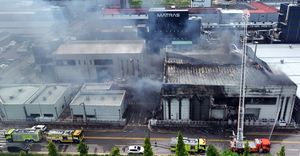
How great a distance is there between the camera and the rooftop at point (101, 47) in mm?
37875

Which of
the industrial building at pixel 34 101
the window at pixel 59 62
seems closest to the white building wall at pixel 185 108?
the industrial building at pixel 34 101

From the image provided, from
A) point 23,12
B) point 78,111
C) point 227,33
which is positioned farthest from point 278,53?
point 23,12

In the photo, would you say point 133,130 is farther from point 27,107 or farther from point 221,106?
point 27,107

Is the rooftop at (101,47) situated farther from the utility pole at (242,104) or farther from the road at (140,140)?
the utility pole at (242,104)

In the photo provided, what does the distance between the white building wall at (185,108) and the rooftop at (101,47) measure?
14.7 meters

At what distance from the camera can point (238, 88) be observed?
2473 cm

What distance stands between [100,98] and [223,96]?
49.5ft

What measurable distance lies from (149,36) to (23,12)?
36001 millimetres

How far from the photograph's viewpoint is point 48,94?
3033 centimetres

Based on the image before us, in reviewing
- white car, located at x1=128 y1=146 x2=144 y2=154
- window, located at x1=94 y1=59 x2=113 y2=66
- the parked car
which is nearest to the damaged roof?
white car, located at x1=128 y1=146 x2=144 y2=154

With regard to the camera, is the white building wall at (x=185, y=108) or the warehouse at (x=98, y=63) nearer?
the white building wall at (x=185, y=108)

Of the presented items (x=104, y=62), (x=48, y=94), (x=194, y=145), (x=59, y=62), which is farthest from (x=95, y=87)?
(x=194, y=145)

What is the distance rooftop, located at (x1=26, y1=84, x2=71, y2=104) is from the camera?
28.6m

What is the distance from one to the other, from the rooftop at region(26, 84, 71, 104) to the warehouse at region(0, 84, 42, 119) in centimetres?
77
